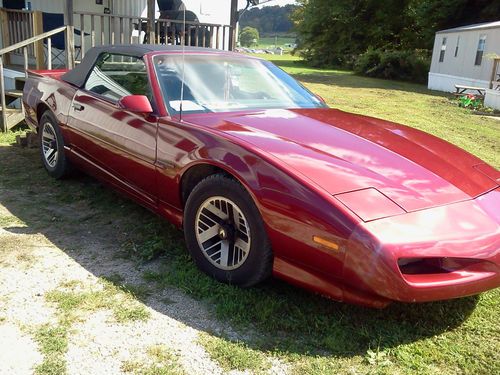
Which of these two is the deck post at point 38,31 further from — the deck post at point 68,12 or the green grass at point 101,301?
the green grass at point 101,301

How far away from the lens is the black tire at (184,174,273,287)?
2648mm

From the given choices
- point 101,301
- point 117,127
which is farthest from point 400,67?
point 101,301

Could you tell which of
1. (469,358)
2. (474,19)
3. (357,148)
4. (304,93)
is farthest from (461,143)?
(474,19)

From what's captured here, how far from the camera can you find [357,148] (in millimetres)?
Answer: 2992

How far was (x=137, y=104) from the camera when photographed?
3.32m

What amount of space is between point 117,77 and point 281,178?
220 cm

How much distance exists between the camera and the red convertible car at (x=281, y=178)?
2.31m

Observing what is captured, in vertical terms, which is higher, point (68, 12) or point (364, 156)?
point (68, 12)

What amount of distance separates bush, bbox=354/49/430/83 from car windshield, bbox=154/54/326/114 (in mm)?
25776

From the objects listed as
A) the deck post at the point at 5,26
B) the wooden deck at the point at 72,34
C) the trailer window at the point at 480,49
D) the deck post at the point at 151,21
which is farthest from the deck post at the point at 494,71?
the deck post at the point at 5,26

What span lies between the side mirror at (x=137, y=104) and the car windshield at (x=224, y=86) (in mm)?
147

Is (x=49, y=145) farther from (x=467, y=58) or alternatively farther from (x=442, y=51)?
(x=442, y=51)

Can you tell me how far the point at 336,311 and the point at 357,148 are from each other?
39.3 inches

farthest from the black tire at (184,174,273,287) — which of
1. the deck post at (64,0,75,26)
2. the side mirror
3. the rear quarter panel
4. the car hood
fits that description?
the deck post at (64,0,75,26)
